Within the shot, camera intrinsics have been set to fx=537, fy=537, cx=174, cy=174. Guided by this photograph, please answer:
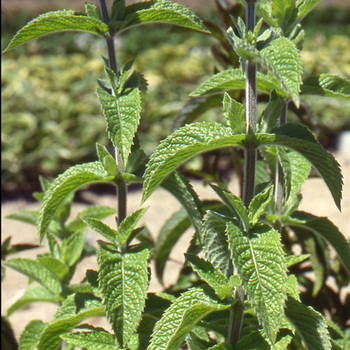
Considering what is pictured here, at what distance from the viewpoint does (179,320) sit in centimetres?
116

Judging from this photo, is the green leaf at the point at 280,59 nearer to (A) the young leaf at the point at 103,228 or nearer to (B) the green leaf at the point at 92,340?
(A) the young leaf at the point at 103,228

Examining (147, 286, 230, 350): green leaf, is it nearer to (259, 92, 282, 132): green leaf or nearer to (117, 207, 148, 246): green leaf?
(117, 207, 148, 246): green leaf

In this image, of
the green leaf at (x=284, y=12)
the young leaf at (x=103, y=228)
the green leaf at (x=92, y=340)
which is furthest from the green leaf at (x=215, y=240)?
the green leaf at (x=284, y=12)

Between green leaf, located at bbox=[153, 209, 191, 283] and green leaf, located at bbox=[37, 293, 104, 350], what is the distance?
544 mm

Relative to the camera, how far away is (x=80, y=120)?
6.04 meters

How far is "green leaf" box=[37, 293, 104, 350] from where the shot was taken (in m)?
1.36

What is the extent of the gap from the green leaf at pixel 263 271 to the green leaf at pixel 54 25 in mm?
566

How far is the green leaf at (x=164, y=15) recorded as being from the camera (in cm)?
122

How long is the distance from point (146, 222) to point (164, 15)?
11.9 feet

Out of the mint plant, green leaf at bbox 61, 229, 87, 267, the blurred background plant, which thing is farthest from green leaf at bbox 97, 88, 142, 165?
the blurred background plant

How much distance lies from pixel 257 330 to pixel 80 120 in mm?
5028

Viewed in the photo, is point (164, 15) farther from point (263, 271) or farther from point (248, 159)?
point (263, 271)

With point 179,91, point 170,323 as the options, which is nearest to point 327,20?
point 179,91

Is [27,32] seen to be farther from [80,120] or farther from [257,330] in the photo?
[80,120]
